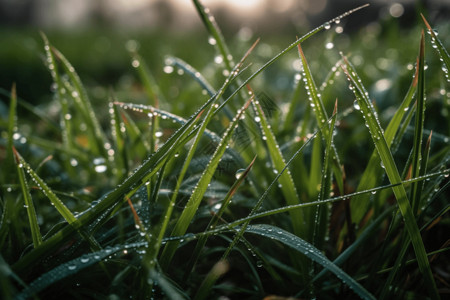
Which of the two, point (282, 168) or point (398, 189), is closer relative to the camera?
point (398, 189)

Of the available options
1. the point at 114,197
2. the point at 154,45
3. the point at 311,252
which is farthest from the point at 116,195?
the point at 154,45

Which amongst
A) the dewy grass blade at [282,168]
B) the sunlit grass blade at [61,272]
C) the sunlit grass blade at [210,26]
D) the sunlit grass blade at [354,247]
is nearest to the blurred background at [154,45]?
the sunlit grass blade at [210,26]

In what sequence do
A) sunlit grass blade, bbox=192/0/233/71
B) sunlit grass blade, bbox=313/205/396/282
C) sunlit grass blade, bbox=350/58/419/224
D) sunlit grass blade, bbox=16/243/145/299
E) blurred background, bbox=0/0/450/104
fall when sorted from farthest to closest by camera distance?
blurred background, bbox=0/0/450/104 < sunlit grass blade, bbox=192/0/233/71 < sunlit grass blade, bbox=350/58/419/224 < sunlit grass blade, bbox=313/205/396/282 < sunlit grass blade, bbox=16/243/145/299

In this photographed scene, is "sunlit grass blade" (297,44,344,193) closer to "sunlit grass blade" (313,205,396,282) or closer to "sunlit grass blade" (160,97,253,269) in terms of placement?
"sunlit grass blade" (313,205,396,282)

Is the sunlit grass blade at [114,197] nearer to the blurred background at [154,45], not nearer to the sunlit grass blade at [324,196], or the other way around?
the sunlit grass blade at [324,196]

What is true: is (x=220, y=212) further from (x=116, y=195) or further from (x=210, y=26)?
(x=210, y=26)

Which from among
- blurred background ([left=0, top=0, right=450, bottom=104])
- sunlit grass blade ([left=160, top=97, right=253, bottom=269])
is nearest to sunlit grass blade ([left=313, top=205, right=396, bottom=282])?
sunlit grass blade ([left=160, top=97, right=253, bottom=269])
